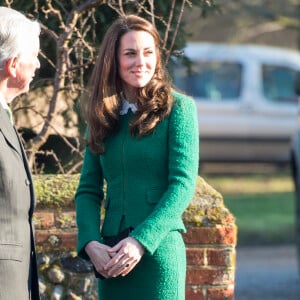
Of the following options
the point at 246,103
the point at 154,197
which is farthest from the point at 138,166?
the point at 246,103

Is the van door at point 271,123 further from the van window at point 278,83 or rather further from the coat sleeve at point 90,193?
the coat sleeve at point 90,193

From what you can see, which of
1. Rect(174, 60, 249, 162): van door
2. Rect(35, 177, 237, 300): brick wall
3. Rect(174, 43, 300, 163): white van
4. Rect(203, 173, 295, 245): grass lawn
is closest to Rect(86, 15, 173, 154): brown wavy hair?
Rect(35, 177, 237, 300): brick wall

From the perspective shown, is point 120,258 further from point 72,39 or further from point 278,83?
point 278,83

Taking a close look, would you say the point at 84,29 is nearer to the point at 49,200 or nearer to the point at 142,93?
the point at 49,200

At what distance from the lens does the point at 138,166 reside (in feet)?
13.2

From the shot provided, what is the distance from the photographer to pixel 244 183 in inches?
775

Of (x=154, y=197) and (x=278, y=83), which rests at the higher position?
(x=278, y=83)

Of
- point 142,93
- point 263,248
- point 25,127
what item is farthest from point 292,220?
point 142,93

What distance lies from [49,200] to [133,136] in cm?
134

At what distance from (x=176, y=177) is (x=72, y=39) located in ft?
7.17

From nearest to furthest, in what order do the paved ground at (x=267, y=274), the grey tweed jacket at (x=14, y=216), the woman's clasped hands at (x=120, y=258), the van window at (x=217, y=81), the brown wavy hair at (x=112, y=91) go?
the grey tweed jacket at (x=14, y=216) → the woman's clasped hands at (x=120, y=258) → the brown wavy hair at (x=112, y=91) → the paved ground at (x=267, y=274) → the van window at (x=217, y=81)

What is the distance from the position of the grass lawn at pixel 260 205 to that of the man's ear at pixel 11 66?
9550mm

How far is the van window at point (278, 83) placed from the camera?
1902 centimetres

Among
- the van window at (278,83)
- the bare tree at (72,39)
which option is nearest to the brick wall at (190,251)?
the bare tree at (72,39)
